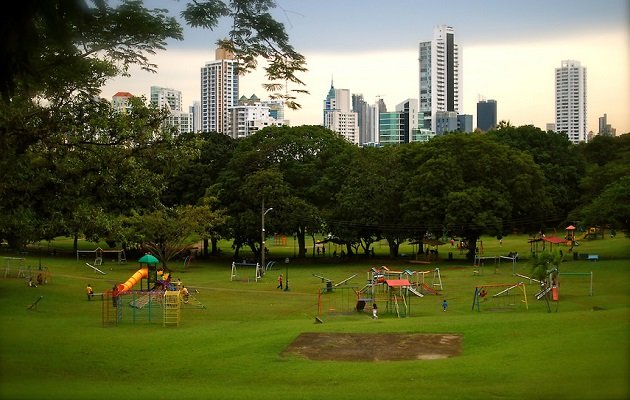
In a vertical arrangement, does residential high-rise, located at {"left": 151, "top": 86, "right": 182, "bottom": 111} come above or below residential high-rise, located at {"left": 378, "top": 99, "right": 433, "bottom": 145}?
below

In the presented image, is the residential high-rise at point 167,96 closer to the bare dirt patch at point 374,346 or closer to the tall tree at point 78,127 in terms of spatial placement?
the tall tree at point 78,127

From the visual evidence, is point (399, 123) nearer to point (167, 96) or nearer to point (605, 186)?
point (605, 186)

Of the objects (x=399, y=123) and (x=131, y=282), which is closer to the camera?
(x=131, y=282)

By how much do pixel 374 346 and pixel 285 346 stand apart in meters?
2.53

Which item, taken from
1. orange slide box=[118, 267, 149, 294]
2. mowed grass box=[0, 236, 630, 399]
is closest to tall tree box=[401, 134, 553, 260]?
mowed grass box=[0, 236, 630, 399]

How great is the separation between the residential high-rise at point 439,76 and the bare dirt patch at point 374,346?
3817 cm

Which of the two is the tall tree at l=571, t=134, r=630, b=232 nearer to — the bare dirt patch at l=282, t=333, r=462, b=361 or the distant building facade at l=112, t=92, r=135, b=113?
the bare dirt patch at l=282, t=333, r=462, b=361

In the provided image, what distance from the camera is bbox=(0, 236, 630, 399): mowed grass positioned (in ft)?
44.2

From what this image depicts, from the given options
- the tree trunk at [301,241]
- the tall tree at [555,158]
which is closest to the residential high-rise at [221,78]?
the tree trunk at [301,241]

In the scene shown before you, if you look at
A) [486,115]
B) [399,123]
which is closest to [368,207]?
[399,123]

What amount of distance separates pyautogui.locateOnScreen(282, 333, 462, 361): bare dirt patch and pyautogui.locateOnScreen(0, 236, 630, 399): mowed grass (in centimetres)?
35

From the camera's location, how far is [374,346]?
19547 millimetres

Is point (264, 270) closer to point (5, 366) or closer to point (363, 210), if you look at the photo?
point (363, 210)

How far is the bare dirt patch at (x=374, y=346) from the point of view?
1823 cm
